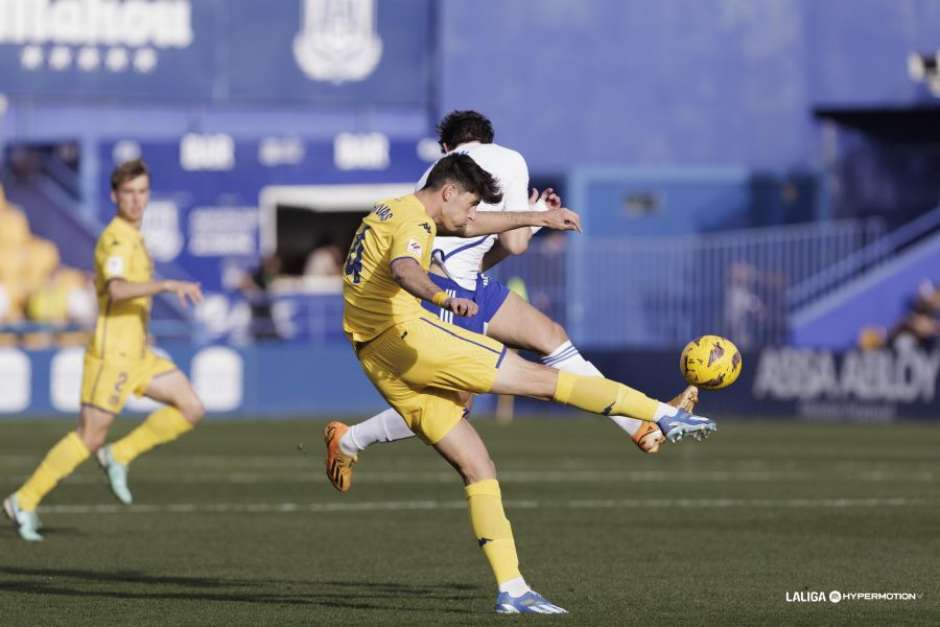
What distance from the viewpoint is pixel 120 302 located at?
44.8 feet

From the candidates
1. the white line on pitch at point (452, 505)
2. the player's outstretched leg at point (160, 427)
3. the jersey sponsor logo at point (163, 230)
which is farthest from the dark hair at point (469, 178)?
the jersey sponsor logo at point (163, 230)

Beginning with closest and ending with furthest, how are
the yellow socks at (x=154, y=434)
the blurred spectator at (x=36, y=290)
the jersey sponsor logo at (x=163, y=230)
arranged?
1. the yellow socks at (x=154, y=434)
2. the blurred spectator at (x=36, y=290)
3. the jersey sponsor logo at (x=163, y=230)

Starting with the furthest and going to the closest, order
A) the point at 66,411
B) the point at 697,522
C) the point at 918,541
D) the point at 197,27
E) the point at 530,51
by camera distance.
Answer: the point at 530,51 < the point at 197,27 < the point at 66,411 < the point at 697,522 < the point at 918,541

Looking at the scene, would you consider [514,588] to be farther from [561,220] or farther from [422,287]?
[561,220]

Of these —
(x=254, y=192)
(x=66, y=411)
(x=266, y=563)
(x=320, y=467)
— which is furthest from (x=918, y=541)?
(x=254, y=192)

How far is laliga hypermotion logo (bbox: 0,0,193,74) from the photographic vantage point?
1332 inches

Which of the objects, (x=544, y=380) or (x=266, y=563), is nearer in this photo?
(x=544, y=380)

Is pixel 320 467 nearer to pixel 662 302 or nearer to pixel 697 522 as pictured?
pixel 697 522

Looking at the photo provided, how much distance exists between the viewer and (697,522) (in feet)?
45.4

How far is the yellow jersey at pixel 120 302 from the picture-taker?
13.5 meters

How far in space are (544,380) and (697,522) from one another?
476 centimetres

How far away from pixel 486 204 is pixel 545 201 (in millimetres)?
527

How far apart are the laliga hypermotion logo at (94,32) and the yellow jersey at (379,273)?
25417 millimetres

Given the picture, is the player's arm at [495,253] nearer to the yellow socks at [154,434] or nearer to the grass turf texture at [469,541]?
the grass turf texture at [469,541]
